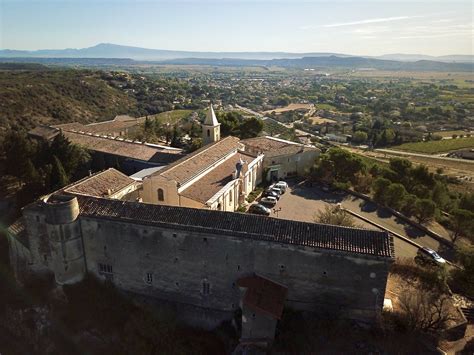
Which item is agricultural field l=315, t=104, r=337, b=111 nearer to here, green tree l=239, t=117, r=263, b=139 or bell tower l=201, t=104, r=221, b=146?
green tree l=239, t=117, r=263, b=139

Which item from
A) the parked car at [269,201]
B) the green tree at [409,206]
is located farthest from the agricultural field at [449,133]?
the parked car at [269,201]

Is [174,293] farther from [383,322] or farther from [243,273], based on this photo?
[383,322]

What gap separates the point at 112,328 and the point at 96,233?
6099 mm

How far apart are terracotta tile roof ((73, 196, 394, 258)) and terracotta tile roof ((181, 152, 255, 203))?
702 centimetres

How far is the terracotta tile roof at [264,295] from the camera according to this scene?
20.1m

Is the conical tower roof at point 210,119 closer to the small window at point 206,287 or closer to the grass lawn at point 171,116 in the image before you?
the small window at point 206,287

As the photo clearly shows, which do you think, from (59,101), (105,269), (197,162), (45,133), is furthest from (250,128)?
(59,101)

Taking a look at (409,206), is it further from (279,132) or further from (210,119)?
(279,132)

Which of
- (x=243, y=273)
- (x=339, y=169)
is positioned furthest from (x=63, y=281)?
(x=339, y=169)

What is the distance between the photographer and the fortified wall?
20156 mm

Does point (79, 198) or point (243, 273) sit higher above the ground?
point (79, 198)

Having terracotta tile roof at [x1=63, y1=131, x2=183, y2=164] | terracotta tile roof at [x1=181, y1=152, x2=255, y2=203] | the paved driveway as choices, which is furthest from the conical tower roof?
the paved driveway

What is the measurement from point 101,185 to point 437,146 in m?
92.8

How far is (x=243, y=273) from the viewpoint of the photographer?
21.5 metres
